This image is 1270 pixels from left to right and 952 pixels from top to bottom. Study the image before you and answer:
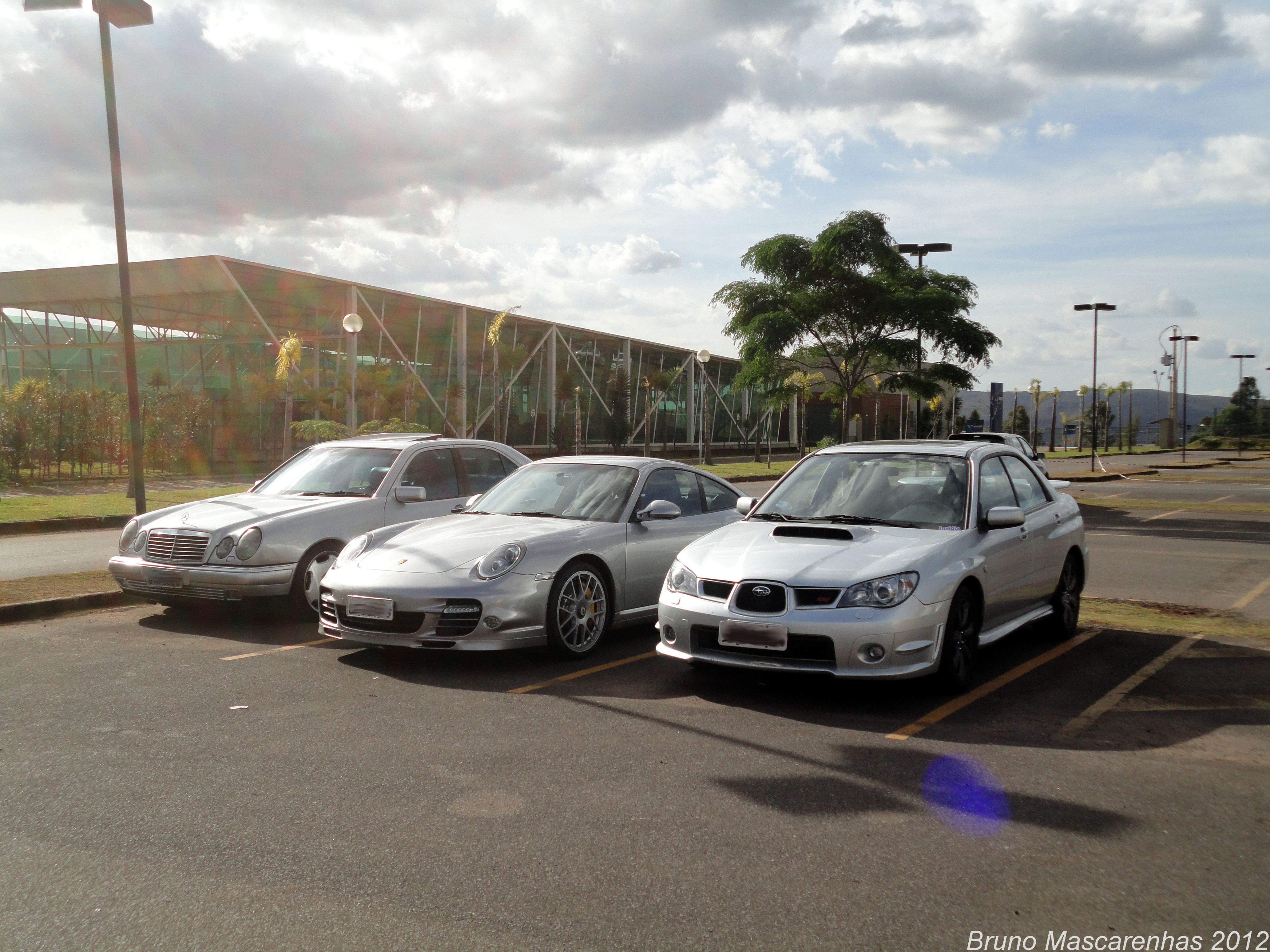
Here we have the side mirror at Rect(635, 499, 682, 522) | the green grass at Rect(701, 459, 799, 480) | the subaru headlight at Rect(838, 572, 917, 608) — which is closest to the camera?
the subaru headlight at Rect(838, 572, 917, 608)

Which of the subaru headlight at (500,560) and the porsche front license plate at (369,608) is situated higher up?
the subaru headlight at (500,560)

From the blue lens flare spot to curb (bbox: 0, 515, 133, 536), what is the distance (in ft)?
47.7

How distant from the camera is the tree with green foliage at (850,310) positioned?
27516mm

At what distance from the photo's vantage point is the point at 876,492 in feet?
22.6

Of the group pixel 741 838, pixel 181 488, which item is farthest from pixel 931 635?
pixel 181 488

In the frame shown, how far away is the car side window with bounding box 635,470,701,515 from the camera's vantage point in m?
8.05

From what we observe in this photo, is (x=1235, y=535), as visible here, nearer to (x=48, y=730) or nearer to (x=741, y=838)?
(x=741, y=838)

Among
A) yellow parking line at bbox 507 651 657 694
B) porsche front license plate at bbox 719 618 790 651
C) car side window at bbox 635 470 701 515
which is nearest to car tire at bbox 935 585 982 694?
porsche front license plate at bbox 719 618 790 651

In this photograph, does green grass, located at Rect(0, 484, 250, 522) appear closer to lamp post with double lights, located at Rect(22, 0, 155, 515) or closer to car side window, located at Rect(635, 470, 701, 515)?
lamp post with double lights, located at Rect(22, 0, 155, 515)

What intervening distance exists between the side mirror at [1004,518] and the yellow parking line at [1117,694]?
44.8 inches

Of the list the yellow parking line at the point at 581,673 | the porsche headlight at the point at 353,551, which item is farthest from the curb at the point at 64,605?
the yellow parking line at the point at 581,673

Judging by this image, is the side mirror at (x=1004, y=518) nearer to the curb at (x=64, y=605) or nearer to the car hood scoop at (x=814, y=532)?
the car hood scoop at (x=814, y=532)

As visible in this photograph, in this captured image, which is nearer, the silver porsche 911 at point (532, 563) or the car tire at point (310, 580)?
the silver porsche 911 at point (532, 563)

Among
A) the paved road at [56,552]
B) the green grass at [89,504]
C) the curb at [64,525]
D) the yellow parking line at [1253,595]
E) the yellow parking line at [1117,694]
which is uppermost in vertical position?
the green grass at [89,504]
